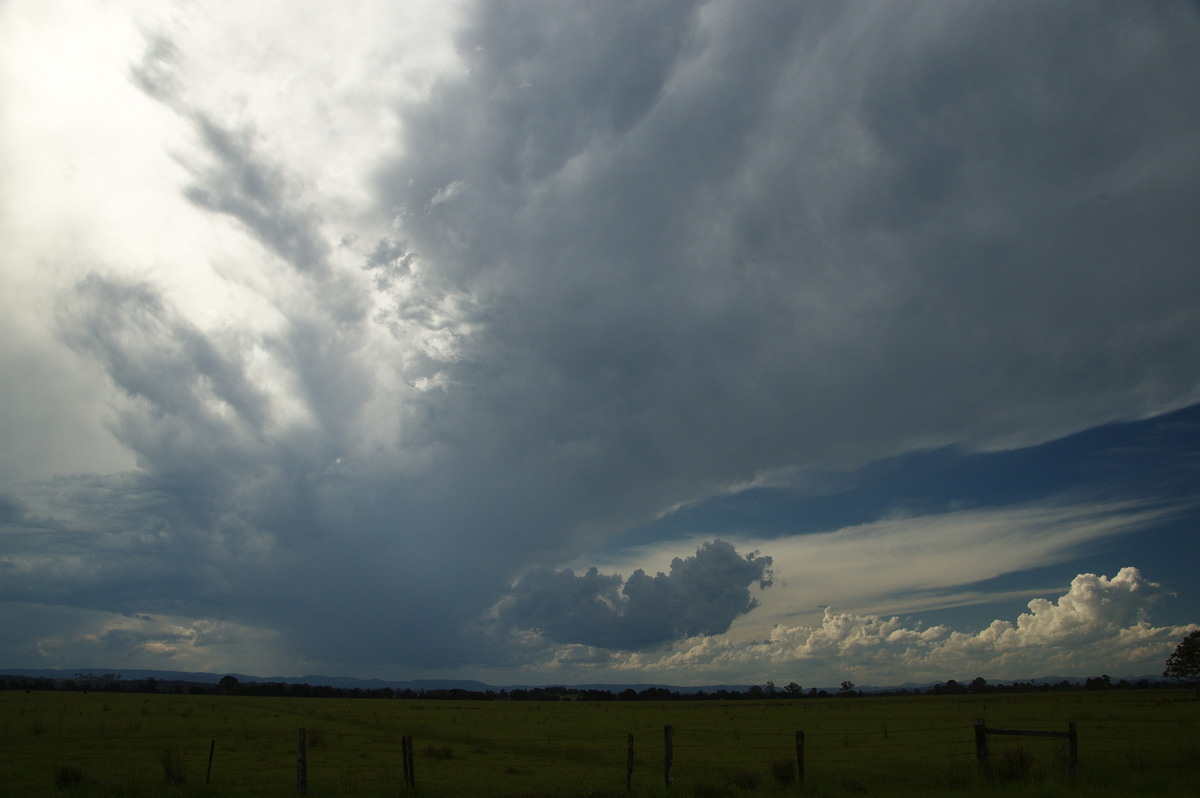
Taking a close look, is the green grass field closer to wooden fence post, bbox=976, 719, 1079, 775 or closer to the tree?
wooden fence post, bbox=976, 719, 1079, 775

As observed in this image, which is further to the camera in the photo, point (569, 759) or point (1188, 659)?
point (1188, 659)

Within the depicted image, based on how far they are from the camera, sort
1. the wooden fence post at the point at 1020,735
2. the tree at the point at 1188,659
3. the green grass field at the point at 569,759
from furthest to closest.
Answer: the tree at the point at 1188,659 → the green grass field at the point at 569,759 → the wooden fence post at the point at 1020,735

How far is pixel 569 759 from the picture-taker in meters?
35.2

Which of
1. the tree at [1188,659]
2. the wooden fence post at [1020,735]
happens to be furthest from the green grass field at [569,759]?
the tree at [1188,659]

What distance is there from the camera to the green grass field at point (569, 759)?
71.7ft

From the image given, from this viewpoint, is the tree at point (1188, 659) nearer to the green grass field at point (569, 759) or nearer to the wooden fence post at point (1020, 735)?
the green grass field at point (569, 759)

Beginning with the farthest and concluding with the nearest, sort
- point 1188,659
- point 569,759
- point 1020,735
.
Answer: point 1188,659
point 569,759
point 1020,735

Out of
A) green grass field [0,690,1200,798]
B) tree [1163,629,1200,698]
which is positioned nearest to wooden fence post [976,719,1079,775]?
green grass field [0,690,1200,798]

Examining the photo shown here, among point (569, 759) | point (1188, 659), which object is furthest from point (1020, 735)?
point (1188, 659)

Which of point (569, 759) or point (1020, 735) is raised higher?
point (1020, 735)

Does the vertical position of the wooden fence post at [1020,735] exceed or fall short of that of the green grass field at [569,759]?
it exceeds it

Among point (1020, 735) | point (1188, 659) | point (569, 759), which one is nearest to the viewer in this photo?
point (1020, 735)

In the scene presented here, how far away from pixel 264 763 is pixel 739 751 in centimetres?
2470

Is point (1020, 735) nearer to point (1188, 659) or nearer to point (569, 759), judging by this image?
point (569, 759)
